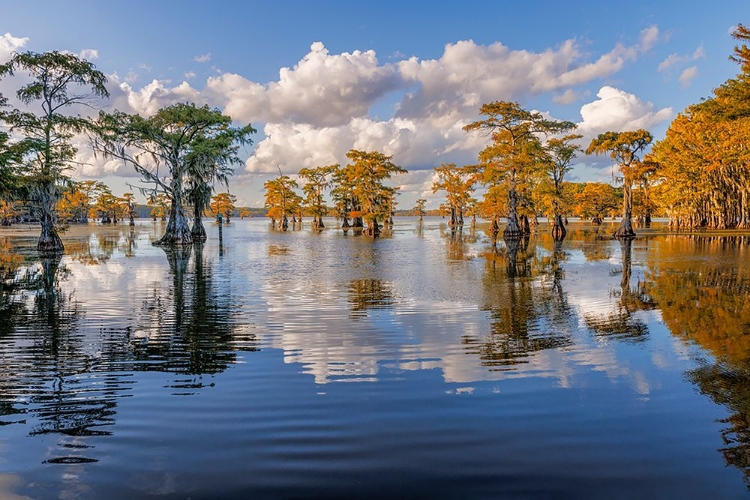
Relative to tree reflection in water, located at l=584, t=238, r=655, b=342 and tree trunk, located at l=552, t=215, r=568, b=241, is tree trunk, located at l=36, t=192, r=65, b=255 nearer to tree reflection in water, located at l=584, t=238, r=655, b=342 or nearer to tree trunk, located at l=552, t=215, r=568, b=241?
tree reflection in water, located at l=584, t=238, r=655, b=342

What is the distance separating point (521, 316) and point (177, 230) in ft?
107

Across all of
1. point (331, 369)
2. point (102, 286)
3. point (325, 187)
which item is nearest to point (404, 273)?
point (102, 286)

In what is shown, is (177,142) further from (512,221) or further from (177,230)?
(512,221)

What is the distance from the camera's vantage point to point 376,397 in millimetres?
5484

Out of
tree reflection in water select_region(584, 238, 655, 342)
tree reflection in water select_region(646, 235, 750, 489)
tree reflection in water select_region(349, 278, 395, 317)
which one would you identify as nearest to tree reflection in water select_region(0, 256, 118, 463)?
tree reflection in water select_region(349, 278, 395, 317)

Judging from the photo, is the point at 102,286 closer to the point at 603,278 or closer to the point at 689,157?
the point at 603,278

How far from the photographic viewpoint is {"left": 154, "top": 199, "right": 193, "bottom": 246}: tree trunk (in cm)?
3628

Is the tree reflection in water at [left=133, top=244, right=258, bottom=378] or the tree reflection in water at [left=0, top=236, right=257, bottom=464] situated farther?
the tree reflection in water at [left=133, top=244, right=258, bottom=378]

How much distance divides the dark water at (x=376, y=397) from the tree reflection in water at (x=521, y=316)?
0.24ft

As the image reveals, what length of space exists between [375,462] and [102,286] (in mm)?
14381

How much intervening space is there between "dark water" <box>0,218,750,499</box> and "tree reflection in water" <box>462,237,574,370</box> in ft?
0.24

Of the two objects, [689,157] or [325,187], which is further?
→ [325,187]

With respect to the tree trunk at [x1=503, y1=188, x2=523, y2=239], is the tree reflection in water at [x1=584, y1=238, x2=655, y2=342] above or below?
below

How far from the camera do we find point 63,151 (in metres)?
27.6
